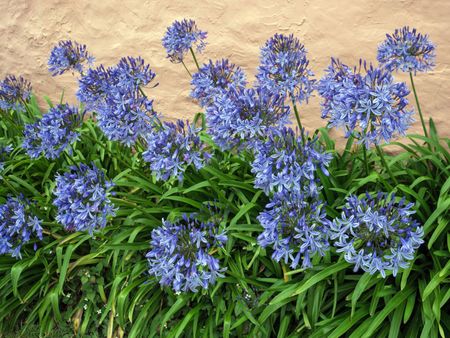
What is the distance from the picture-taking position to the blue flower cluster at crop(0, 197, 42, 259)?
3568 millimetres

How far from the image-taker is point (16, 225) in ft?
11.6

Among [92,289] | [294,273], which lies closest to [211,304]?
[294,273]

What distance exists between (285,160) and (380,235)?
0.63 meters

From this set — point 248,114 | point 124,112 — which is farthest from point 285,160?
point 124,112

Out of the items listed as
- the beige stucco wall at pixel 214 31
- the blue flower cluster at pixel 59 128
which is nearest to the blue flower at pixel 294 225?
the blue flower cluster at pixel 59 128

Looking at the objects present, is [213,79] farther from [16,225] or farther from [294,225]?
[16,225]

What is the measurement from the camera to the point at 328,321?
3299mm

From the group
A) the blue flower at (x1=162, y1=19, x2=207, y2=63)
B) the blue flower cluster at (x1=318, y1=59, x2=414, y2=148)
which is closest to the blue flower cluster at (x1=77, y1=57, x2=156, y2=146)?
the blue flower at (x1=162, y1=19, x2=207, y2=63)

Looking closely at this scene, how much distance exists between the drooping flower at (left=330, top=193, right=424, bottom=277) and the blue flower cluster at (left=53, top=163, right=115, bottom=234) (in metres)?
1.43

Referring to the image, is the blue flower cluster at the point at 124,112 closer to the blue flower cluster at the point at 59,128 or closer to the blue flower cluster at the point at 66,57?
the blue flower cluster at the point at 59,128

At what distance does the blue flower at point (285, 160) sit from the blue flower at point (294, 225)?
0.12 m

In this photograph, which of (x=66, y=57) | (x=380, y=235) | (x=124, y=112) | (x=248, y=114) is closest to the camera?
(x=380, y=235)

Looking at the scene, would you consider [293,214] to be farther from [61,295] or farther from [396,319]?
[61,295]

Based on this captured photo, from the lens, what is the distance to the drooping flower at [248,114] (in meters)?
2.83
